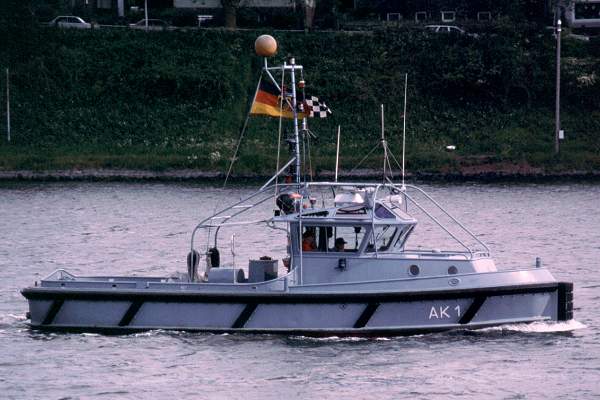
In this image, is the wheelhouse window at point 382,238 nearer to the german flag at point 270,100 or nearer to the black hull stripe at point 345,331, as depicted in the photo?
the black hull stripe at point 345,331

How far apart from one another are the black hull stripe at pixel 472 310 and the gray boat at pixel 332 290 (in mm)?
19

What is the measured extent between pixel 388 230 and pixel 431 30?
50.3 metres

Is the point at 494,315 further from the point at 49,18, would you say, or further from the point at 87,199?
the point at 49,18

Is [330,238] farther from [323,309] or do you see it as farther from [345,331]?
[345,331]

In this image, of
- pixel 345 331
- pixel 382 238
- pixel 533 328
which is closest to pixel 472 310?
pixel 533 328

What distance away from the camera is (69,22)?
8075cm

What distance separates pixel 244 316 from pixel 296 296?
1.19 metres

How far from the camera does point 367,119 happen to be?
69.8 m

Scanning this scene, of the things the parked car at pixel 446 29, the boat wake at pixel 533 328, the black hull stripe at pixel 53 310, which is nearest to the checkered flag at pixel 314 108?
the boat wake at pixel 533 328

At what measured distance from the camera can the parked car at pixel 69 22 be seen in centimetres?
7894

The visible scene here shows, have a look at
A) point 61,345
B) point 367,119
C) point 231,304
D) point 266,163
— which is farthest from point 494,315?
point 367,119

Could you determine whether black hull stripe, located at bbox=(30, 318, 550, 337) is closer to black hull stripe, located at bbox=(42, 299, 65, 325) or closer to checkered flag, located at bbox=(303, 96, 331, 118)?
black hull stripe, located at bbox=(42, 299, 65, 325)

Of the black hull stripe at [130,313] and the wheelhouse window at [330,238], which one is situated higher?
the wheelhouse window at [330,238]

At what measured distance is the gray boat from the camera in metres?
28.1
